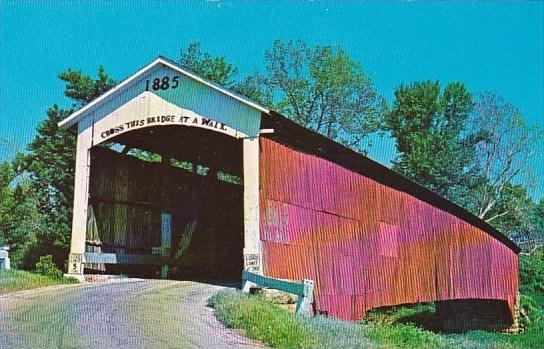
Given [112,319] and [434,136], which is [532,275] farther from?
[112,319]

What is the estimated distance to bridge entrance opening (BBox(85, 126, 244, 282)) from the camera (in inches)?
661

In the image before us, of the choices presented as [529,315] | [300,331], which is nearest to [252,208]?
[300,331]

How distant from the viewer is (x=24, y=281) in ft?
44.6

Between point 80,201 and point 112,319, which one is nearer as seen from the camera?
point 112,319

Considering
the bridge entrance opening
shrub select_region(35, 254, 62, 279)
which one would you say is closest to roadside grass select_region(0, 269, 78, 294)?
shrub select_region(35, 254, 62, 279)

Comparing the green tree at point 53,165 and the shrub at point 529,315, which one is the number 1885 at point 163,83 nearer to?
the green tree at point 53,165

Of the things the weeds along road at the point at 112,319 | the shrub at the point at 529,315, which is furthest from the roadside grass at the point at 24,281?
the shrub at the point at 529,315

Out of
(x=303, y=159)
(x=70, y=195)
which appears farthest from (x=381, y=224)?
(x=70, y=195)

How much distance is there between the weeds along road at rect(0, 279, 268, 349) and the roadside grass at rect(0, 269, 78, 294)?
1.39 feet

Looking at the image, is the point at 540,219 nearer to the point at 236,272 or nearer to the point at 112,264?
the point at 236,272

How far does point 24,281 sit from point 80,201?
98.7 inches

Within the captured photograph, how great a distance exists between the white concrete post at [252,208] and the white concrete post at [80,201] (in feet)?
13.0

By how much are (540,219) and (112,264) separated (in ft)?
104

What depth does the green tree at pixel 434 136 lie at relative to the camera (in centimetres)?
4247
